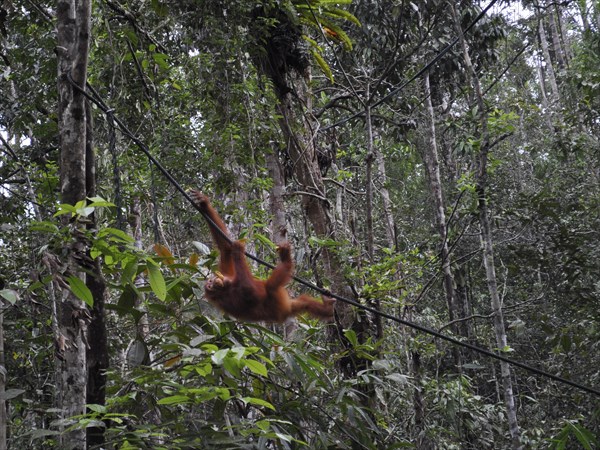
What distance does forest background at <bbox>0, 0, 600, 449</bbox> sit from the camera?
8.95ft

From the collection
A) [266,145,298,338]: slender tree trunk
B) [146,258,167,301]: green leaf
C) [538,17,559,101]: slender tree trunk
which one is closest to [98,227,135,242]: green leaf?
[146,258,167,301]: green leaf

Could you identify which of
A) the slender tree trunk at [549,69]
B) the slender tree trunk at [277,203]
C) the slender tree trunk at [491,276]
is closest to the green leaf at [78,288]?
the slender tree trunk at [277,203]

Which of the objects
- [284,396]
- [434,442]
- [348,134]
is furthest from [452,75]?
[284,396]

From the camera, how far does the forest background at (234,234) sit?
2.73m

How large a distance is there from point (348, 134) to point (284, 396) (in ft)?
21.3

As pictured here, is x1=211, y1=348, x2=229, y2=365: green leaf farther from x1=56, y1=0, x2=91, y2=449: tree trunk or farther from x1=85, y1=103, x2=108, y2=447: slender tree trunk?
x1=85, y1=103, x2=108, y2=447: slender tree trunk

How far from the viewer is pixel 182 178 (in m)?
6.00

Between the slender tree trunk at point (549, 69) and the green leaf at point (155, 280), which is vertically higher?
the slender tree trunk at point (549, 69)

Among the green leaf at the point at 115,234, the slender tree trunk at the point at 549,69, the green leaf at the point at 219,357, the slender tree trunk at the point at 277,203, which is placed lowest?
the green leaf at the point at 219,357

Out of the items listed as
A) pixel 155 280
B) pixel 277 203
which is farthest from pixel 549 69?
pixel 155 280

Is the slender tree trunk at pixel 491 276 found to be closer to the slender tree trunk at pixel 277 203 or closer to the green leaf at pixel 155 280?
the slender tree trunk at pixel 277 203

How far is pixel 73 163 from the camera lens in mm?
2744

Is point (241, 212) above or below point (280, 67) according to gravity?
below

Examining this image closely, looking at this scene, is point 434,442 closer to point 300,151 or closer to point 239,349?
point 300,151
